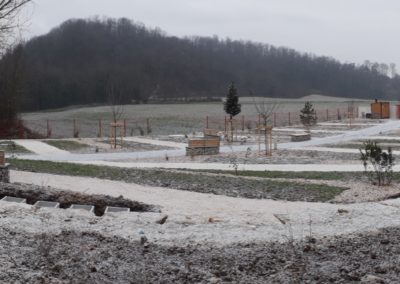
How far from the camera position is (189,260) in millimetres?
5820

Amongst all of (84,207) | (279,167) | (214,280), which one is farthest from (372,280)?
(279,167)

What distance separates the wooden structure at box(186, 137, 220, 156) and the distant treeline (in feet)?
288

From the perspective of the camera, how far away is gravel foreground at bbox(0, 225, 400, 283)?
511 cm

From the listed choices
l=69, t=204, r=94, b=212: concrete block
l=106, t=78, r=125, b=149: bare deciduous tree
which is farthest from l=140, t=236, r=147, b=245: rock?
l=106, t=78, r=125, b=149: bare deciduous tree

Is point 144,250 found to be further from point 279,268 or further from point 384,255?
point 384,255

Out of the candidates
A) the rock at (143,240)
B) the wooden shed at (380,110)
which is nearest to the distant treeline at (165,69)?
the wooden shed at (380,110)

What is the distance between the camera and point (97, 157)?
23234mm

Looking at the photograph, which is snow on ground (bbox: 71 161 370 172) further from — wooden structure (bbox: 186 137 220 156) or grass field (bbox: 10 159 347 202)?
wooden structure (bbox: 186 137 220 156)

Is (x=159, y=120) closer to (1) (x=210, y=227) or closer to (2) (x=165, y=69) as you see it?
(1) (x=210, y=227)

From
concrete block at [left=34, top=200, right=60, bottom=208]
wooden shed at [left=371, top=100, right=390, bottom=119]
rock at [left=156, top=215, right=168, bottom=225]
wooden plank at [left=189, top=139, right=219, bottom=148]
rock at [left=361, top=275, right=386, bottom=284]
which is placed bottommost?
rock at [left=156, top=215, right=168, bottom=225]

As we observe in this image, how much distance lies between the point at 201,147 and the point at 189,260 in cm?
1660

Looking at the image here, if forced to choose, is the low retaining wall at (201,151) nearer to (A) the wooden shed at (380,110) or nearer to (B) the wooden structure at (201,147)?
(B) the wooden structure at (201,147)

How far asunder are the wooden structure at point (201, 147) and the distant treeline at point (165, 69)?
87.9 meters

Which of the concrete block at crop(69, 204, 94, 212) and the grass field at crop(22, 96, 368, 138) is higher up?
the grass field at crop(22, 96, 368, 138)
